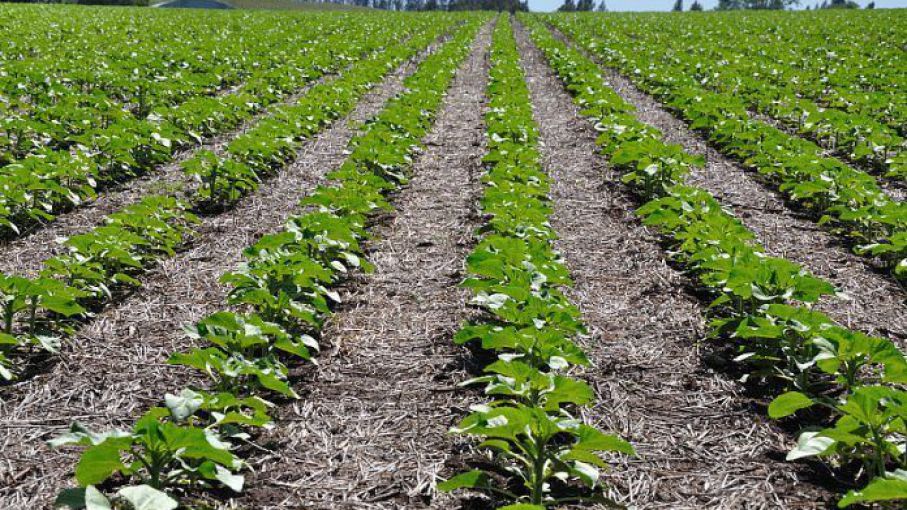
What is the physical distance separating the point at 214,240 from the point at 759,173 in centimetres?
668

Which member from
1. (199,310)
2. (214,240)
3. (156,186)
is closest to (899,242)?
(199,310)

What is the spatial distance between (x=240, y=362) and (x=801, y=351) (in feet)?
10.2

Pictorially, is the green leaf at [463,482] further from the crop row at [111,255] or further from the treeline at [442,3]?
the treeline at [442,3]

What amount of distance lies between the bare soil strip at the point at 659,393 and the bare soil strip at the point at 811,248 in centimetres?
114

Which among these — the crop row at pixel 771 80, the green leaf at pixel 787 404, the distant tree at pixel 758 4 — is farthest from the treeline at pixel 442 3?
the green leaf at pixel 787 404

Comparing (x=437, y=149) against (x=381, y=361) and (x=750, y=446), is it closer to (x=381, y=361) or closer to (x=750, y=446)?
(x=381, y=361)

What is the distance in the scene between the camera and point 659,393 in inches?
165

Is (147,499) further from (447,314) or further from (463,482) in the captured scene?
(447,314)

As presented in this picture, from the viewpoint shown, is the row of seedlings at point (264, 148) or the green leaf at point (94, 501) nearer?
the green leaf at point (94, 501)

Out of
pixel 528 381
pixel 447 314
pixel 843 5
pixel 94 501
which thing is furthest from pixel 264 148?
pixel 843 5

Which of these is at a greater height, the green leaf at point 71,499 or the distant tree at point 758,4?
the distant tree at point 758,4

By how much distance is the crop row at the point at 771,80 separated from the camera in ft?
32.5

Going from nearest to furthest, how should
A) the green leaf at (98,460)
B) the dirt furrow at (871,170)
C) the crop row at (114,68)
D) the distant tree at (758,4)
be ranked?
1. the green leaf at (98,460)
2. the dirt furrow at (871,170)
3. the crop row at (114,68)
4. the distant tree at (758,4)

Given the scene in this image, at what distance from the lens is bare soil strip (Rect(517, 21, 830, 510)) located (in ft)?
10.9
